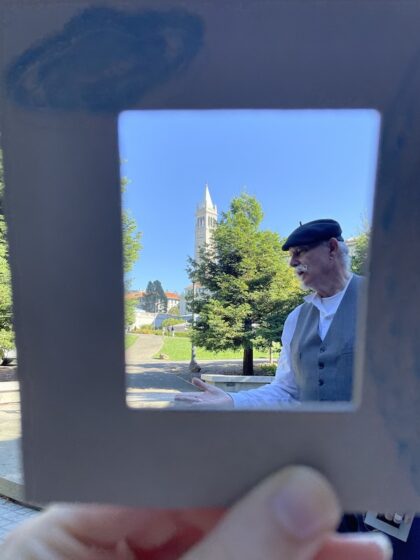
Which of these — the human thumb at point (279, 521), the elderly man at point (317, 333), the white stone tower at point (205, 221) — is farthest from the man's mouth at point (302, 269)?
the white stone tower at point (205, 221)

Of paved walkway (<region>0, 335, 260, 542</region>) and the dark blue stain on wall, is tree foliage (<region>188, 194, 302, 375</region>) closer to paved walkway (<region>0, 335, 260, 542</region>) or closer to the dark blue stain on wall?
paved walkway (<region>0, 335, 260, 542</region>)

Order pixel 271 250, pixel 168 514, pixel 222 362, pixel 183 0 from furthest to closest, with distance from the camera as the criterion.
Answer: pixel 222 362 < pixel 271 250 < pixel 168 514 < pixel 183 0

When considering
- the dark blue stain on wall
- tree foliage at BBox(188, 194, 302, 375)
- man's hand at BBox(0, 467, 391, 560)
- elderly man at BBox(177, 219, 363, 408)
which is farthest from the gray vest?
tree foliage at BBox(188, 194, 302, 375)

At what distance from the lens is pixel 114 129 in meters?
0.32

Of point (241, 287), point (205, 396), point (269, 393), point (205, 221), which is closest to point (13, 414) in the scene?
point (205, 396)

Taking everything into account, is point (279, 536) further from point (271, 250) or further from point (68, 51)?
point (271, 250)

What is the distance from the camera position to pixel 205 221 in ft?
8.18

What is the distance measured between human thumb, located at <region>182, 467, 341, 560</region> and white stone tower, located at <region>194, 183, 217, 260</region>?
1.66 metres

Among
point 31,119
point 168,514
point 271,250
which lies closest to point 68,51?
point 31,119

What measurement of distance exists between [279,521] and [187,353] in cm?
186

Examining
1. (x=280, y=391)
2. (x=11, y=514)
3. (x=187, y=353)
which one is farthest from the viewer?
(x=187, y=353)

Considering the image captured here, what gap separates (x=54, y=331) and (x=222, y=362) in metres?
2.85

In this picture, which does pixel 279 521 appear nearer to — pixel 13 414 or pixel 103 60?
pixel 103 60

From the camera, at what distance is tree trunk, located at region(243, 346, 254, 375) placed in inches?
118
